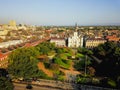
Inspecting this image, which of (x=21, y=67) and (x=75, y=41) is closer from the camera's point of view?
(x=21, y=67)

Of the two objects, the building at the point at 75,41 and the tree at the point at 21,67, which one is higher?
the tree at the point at 21,67

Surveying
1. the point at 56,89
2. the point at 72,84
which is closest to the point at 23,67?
the point at 56,89

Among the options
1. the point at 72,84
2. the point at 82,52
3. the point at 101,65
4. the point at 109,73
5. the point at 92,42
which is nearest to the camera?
the point at 72,84

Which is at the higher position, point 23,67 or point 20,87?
point 23,67

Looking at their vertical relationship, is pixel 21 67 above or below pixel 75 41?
above

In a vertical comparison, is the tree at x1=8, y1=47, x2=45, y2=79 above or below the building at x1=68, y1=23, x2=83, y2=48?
above

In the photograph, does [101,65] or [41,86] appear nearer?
[41,86]

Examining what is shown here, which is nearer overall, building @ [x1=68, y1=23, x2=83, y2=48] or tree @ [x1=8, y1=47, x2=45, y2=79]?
tree @ [x1=8, y1=47, x2=45, y2=79]

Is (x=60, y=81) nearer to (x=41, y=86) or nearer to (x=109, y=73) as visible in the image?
(x=41, y=86)

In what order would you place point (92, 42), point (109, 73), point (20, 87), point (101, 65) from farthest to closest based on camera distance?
point (92, 42)
point (101, 65)
point (109, 73)
point (20, 87)

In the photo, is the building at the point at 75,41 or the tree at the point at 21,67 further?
the building at the point at 75,41
